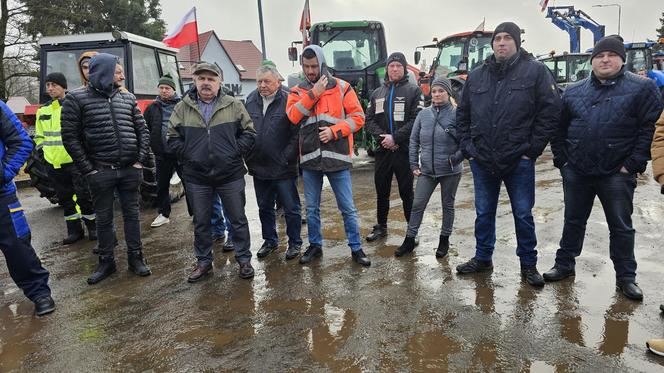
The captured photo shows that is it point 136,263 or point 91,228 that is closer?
point 136,263

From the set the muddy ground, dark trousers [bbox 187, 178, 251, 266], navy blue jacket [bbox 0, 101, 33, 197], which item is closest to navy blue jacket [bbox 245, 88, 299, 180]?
dark trousers [bbox 187, 178, 251, 266]

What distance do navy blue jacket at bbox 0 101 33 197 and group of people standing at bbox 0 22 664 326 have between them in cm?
1

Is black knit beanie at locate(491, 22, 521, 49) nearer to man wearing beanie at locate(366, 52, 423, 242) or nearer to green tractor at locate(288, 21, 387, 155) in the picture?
man wearing beanie at locate(366, 52, 423, 242)

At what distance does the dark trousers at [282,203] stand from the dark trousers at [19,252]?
6.23ft

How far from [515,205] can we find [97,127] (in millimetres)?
3526

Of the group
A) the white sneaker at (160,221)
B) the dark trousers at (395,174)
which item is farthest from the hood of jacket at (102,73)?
the dark trousers at (395,174)

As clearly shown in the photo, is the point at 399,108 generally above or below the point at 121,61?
below

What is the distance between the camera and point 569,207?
12.4 ft

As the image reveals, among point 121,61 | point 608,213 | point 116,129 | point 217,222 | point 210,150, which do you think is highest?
point 121,61

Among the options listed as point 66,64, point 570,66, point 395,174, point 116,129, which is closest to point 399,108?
point 395,174

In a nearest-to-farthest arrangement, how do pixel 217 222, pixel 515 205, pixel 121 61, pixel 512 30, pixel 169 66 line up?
pixel 512 30, pixel 515 205, pixel 217 222, pixel 121 61, pixel 169 66

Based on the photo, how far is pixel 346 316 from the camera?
10.7 feet

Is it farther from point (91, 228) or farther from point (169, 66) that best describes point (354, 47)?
point (91, 228)

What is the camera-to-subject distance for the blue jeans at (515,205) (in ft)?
12.3
